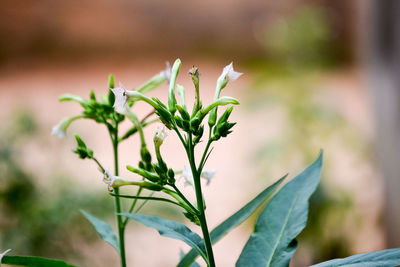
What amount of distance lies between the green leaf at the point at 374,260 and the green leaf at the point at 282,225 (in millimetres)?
39

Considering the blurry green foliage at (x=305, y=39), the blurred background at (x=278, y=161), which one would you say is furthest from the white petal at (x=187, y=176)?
the blurry green foliage at (x=305, y=39)

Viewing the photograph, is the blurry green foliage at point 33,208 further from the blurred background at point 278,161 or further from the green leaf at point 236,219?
the green leaf at point 236,219

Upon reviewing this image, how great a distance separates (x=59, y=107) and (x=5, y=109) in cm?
42

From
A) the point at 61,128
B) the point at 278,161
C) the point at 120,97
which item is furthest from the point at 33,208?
the point at 120,97

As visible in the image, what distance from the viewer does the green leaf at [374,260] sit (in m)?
0.29

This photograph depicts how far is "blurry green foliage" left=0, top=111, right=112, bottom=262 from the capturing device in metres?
1.21

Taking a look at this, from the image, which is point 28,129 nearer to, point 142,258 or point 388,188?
→ point 142,258

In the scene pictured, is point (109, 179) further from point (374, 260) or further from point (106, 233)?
point (374, 260)

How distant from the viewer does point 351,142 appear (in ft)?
5.45

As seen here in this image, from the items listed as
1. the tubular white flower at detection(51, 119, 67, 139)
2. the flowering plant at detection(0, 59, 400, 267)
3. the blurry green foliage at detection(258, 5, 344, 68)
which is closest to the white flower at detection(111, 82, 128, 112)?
the flowering plant at detection(0, 59, 400, 267)

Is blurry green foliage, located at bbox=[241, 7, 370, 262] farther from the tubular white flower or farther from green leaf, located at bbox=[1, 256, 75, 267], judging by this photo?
green leaf, located at bbox=[1, 256, 75, 267]

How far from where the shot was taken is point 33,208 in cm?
126

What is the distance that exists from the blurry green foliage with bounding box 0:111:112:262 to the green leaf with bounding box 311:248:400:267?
3.32ft

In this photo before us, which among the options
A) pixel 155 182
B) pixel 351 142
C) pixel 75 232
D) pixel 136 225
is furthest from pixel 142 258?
pixel 155 182
